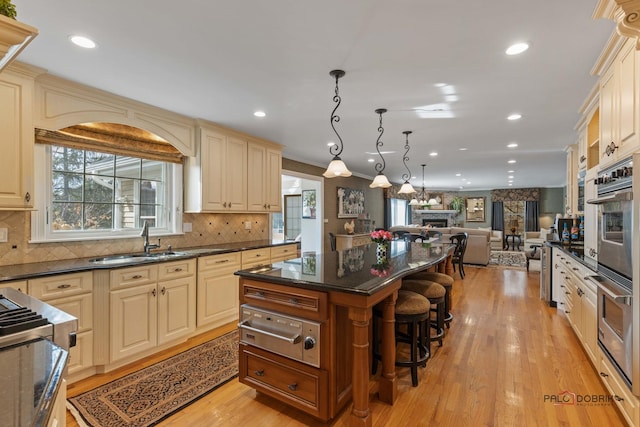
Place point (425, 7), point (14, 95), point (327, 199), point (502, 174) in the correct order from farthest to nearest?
1. point (502, 174)
2. point (327, 199)
3. point (14, 95)
4. point (425, 7)

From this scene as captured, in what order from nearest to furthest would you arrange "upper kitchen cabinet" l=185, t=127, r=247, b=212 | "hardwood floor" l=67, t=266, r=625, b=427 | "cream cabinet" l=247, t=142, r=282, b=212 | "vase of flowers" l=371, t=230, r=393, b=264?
"hardwood floor" l=67, t=266, r=625, b=427
"vase of flowers" l=371, t=230, r=393, b=264
"upper kitchen cabinet" l=185, t=127, r=247, b=212
"cream cabinet" l=247, t=142, r=282, b=212

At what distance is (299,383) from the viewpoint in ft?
6.46

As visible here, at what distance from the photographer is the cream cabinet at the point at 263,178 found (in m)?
4.38

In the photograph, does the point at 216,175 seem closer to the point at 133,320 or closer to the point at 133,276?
the point at 133,276

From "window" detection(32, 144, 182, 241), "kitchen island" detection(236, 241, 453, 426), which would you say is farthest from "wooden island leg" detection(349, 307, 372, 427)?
"window" detection(32, 144, 182, 241)

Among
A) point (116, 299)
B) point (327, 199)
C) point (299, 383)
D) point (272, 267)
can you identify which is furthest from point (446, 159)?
point (116, 299)

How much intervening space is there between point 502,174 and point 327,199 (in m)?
5.38

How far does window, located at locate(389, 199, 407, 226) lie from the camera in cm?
1099

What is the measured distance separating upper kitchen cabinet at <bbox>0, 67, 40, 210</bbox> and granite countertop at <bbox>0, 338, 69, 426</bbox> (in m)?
1.83

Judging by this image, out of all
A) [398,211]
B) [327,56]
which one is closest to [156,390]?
[327,56]

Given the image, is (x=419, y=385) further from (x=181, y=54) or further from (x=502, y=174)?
(x=502, y=174)

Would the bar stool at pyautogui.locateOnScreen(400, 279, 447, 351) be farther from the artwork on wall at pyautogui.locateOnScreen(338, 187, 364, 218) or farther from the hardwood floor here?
the artwork on wall at pyautogui.locateOnScreen(338, 187, 364, 218)

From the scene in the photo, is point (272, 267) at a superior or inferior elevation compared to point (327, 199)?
inferior

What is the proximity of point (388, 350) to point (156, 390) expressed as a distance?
1.76 m
